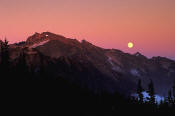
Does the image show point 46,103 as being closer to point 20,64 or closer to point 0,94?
point 20,64

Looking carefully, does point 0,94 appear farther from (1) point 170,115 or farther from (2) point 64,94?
(1) point 170,115

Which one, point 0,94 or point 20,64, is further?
point 20,64

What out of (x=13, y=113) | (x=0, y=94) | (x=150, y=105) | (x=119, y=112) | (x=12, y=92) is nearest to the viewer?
(x=13, y=113)

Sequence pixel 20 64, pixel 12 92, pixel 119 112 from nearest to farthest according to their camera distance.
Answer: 1. pixel 12 92
2. pixel 20 64
3. pixel 119 112

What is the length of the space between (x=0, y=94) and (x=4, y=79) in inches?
171

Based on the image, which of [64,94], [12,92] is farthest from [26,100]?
[64,94]

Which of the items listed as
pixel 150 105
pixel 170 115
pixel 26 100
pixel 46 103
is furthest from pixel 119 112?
pixel 26 100

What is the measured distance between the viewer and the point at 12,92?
153 ft

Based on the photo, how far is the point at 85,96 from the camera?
95.2 m

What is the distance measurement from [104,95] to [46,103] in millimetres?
45346

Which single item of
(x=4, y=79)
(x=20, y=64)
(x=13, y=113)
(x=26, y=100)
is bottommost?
(x=13, y=113)

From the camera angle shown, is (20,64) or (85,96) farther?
(85,96)

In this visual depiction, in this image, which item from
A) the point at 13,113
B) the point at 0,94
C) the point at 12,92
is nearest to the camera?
the point at 13,113

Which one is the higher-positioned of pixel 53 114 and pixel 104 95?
pixel 104 95
